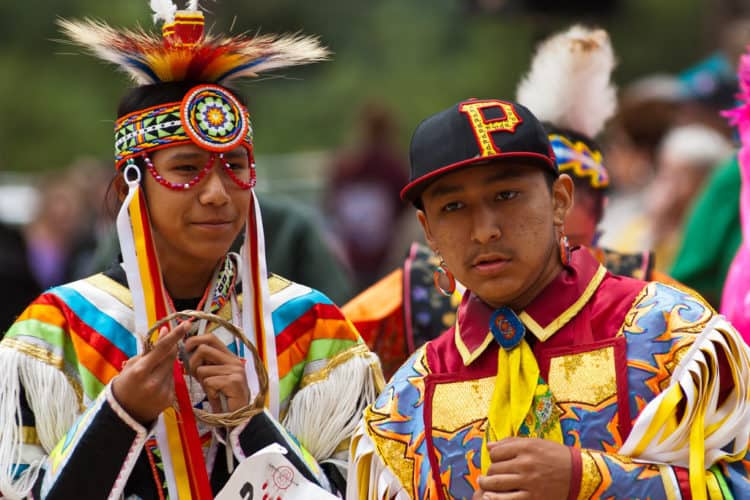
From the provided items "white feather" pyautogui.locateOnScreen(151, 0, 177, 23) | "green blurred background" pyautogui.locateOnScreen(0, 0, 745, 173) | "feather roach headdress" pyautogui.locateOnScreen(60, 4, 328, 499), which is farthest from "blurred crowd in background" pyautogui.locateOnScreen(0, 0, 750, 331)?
"green blurred background" pyautogui.locateOnScreen(0, 0, 745, 173)

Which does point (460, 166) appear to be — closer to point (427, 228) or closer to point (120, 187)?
point (427, 228)

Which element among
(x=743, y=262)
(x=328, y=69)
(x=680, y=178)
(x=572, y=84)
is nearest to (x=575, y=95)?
(x=572, y=84)

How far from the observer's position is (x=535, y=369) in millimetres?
3449

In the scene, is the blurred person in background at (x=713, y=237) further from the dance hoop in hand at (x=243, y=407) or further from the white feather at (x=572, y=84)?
the dance hoop in hand at (x=243, y=407)

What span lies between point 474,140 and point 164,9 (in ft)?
3.76

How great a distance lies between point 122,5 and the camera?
1886cm

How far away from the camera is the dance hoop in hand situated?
374cm

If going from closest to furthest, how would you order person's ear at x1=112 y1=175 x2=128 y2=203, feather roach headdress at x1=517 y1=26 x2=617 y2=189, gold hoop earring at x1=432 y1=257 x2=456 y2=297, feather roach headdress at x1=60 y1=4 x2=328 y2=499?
gold hoop earring at x1=432 y1=257 x2=456 y2=297
feather roach headdress at x1=60 y1=4 x2=328 y2=499
person's ear at x1=112 y1=175 x2=128 y2=203
feather roach headdress at x1=517 y1=26 x2=617 y2=189

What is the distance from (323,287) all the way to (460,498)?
125 inches

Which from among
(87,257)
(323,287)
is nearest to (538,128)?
(323,287)

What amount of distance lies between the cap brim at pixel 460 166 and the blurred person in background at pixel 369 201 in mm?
Result: 7974

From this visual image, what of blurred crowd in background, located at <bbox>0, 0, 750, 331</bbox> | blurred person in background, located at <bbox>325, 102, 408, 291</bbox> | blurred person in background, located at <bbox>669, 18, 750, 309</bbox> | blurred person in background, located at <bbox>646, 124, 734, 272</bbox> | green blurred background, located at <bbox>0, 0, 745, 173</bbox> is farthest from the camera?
green blurred background, located at <bbox>0, 0, 745, 173</bbox>

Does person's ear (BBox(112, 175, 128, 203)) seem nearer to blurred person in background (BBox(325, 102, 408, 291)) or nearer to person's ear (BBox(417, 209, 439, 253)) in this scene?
person's ear (BBox(417, 209, 439, 253))

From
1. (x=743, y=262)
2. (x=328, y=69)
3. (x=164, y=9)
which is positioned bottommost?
(x=743, y=262)
